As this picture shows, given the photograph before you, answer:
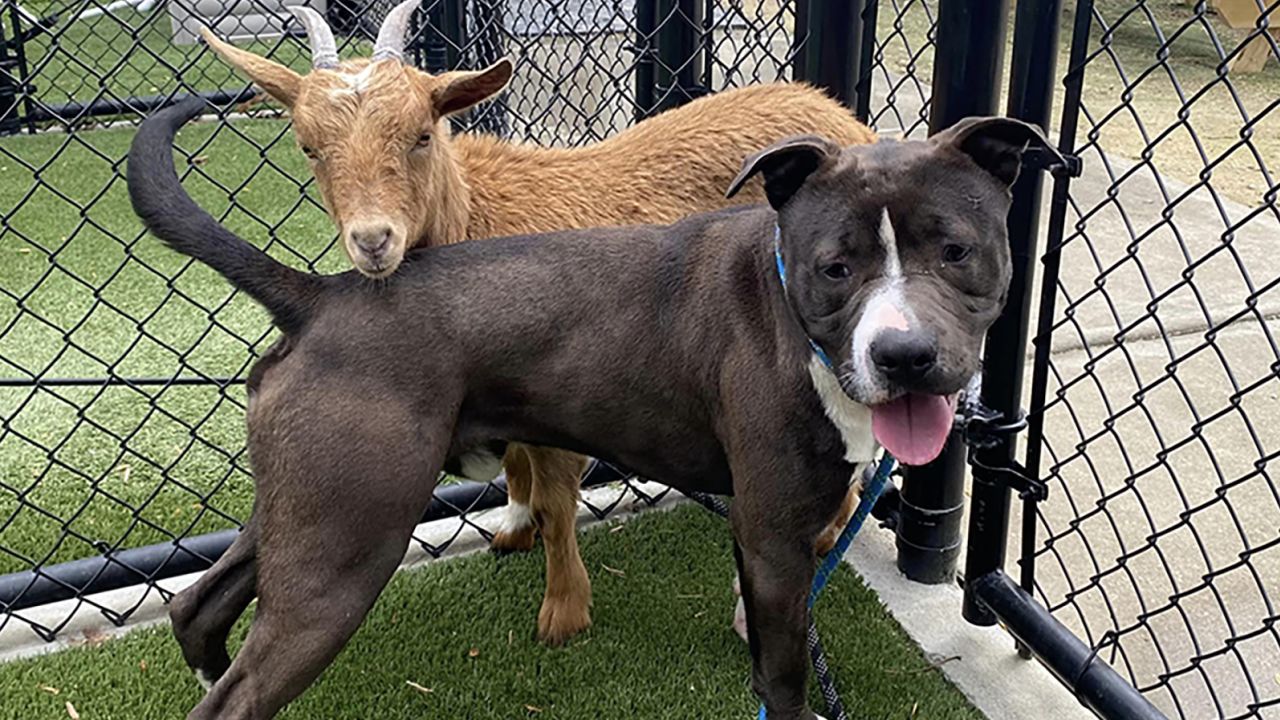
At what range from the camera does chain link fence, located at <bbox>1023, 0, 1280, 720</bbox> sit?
2.48 meters

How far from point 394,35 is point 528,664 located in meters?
1.64

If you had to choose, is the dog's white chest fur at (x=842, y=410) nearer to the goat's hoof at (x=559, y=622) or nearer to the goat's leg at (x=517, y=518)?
the goat's hoof at (x=559, y=622)

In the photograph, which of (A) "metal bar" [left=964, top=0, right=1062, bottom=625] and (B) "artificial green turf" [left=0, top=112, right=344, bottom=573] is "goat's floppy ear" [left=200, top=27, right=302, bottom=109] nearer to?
(B) "artificial green turf" [left=0, top=112, right=344, bottom=573]

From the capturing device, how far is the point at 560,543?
10.00 ft

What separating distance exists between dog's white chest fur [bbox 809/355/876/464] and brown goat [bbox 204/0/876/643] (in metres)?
0.89

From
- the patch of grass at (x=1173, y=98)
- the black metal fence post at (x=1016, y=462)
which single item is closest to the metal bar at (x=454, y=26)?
the patch of grass at (x=1173, y=98)

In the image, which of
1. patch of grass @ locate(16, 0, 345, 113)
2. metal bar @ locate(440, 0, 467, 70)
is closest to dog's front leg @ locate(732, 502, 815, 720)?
metal bar @ locate(440, 0, 467, 70)

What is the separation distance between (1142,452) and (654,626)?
192 centimetres

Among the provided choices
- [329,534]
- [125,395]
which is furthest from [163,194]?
[125,395]

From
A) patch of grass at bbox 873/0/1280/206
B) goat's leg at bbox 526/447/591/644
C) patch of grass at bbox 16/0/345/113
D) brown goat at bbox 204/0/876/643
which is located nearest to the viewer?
brown goat at bbox 204/0/876/643

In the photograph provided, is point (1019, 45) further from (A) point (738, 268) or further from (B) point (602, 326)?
(B) point (602, 326)

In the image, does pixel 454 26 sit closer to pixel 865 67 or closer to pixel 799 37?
pixel 799 37

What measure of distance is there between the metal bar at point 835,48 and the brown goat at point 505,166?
0.08 m

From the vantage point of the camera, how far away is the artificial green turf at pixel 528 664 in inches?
111
